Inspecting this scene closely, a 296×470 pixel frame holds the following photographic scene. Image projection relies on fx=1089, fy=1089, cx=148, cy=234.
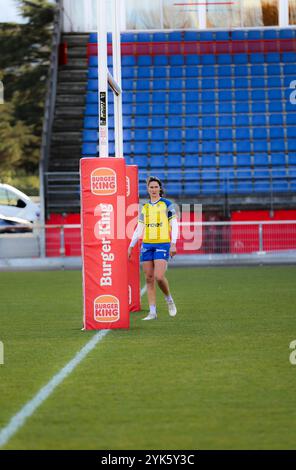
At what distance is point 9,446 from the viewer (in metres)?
6.53

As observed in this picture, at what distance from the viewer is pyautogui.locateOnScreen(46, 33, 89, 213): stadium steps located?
32844 mm

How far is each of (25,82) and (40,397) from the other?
41091 mm

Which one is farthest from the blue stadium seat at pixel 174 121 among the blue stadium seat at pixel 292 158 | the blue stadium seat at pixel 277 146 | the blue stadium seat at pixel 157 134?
the blue stadium seat at pixel 292 158

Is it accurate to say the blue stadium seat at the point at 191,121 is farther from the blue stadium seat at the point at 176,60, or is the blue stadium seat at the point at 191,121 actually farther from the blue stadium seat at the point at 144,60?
the blue stadium seat at the point at 144,60

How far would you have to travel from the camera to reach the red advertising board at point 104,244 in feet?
43.4

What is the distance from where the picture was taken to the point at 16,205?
1495 inches

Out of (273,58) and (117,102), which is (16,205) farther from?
(117,102)

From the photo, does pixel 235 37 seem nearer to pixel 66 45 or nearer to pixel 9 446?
pixel 66 45

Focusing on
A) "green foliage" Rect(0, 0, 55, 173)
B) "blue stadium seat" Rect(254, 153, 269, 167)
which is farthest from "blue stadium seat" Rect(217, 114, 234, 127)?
"green foliage" Rect(0, 0, 55, 173)

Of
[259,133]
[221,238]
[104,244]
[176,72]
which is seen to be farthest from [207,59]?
[104,244]

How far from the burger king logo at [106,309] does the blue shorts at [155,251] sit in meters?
1.39

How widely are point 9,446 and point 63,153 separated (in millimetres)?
28642

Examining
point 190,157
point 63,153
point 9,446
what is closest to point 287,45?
point 190,157

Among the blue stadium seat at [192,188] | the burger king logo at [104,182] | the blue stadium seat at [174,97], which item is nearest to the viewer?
the burger king logo at [104,182]
